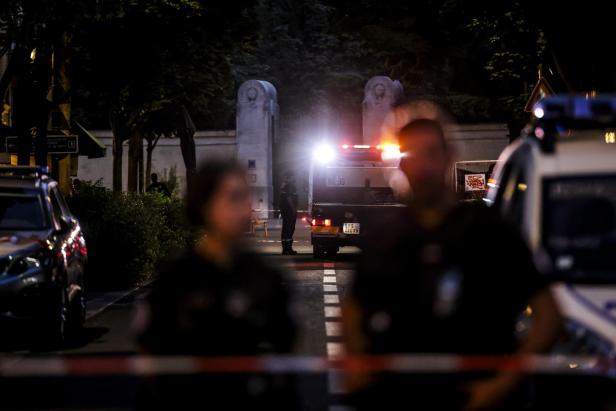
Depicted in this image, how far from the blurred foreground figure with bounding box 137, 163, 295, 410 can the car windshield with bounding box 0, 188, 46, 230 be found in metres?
9.49

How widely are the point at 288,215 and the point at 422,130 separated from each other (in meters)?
27.9

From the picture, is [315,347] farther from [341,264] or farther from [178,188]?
[178,188]

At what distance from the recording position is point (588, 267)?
7496 mm

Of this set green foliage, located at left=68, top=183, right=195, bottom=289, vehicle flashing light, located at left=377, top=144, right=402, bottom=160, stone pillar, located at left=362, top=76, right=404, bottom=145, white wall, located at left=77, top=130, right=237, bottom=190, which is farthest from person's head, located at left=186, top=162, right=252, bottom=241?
white wall, located at left=77, top=130, right=237, bottom=190

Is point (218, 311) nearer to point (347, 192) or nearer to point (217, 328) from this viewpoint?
point (217, 328)

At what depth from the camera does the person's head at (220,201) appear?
16.0 feet

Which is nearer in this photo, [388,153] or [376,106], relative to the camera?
[388,153]

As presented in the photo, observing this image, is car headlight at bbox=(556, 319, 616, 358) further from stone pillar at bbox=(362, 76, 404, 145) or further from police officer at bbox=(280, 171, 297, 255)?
stone pillar at bbox=(362, 76, 404, 145)

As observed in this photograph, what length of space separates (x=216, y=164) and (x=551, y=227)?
3.20 metres

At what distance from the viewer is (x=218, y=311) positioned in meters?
4.77

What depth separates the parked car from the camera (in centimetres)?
1359

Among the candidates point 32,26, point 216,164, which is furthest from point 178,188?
point 216,164

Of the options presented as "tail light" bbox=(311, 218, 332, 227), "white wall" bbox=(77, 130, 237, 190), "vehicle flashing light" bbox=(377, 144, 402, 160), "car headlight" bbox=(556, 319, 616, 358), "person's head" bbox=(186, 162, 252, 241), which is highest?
"white wall" bbox=(77, 130, 237, 190)

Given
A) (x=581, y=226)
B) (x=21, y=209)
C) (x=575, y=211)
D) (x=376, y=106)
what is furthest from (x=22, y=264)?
(x=376, y=106)
